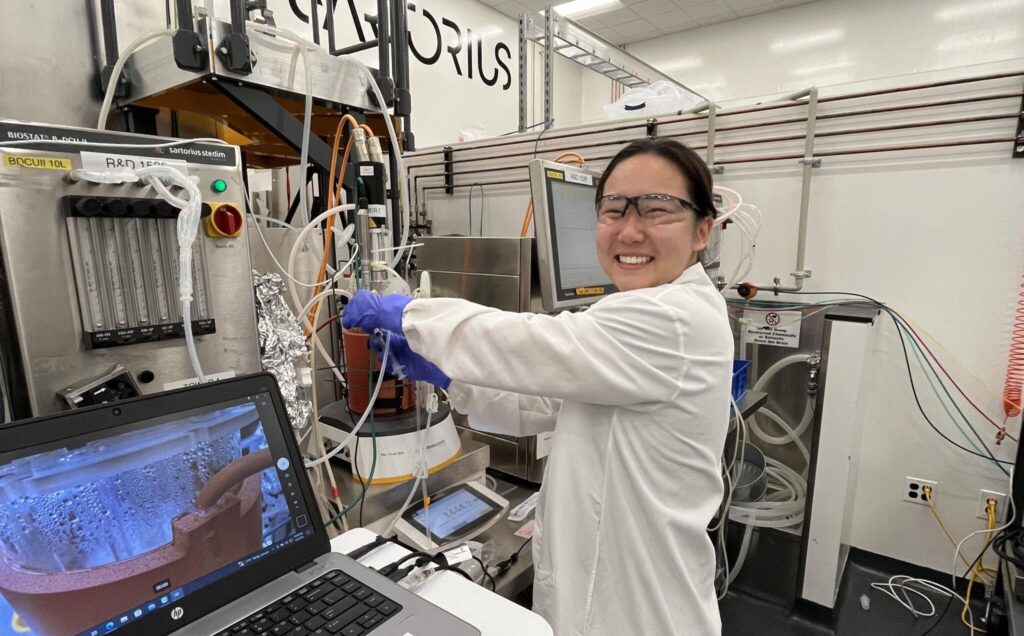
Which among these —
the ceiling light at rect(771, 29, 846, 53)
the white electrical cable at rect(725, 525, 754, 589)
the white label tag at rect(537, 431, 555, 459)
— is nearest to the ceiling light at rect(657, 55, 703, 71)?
the ceiling light at rect(771, 29, 846, 53)

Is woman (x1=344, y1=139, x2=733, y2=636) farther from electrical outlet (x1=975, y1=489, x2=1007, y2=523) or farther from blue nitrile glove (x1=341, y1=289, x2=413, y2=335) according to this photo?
electrical outlet (x1=975, y1=489, x2=1007, y2=523)

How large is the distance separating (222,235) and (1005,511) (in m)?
2.57

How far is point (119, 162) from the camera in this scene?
68 centimetres

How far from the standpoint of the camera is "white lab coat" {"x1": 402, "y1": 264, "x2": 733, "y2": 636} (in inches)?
31.6

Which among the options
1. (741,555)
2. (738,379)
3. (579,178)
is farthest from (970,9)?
(741,555)

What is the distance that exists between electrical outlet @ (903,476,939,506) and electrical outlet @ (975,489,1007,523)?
0.13 meters

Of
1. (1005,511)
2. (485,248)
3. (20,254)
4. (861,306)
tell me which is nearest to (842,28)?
(861,306)

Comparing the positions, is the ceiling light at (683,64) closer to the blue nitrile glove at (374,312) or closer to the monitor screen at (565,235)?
the monitor screen at (565,235)

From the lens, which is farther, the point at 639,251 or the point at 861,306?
the point at 861,306

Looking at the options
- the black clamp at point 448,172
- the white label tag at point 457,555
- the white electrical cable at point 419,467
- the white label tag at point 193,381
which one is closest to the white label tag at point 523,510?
the white electrical cable at point 419,467

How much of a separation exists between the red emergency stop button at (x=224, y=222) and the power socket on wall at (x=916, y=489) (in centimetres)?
246

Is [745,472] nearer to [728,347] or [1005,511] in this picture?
[1005,511]

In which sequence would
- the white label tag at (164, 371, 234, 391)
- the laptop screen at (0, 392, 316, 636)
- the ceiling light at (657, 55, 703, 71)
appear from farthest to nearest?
1. the ceiling light at (657, 55, 703, 71)
2. the white label tag at (164, 371, 234, 391)
3. the laptop screen at (0, 392, 316, 636)

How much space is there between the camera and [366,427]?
1058mm
